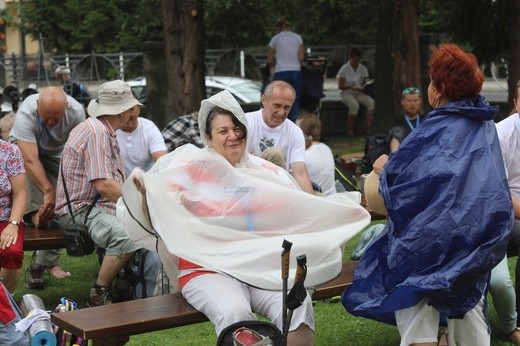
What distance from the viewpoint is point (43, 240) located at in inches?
285

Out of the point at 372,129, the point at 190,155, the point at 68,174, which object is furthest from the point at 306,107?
the point at 190,155

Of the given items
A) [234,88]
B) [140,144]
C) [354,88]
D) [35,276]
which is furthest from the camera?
[234,88]

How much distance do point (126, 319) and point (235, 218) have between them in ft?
2.43

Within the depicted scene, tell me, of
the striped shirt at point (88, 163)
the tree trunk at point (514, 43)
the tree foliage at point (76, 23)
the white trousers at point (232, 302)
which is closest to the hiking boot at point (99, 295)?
the striped shirt at point (88, 163)

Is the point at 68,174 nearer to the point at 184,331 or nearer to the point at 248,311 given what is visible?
the point at 184,331

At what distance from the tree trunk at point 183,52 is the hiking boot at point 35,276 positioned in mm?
3925

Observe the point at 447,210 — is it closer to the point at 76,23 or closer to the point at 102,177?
the point at 102,177

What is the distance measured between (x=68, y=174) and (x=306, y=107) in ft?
31.7

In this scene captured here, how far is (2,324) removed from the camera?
5.32m

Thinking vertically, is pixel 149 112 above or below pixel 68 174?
below

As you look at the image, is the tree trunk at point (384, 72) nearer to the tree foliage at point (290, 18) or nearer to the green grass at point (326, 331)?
the tree foliage at point (290, 18)

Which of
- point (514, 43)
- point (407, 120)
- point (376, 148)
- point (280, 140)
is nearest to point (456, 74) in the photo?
point (280, 140)

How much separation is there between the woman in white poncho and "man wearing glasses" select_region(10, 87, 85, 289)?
2.36m

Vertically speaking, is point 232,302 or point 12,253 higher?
point 232,302
